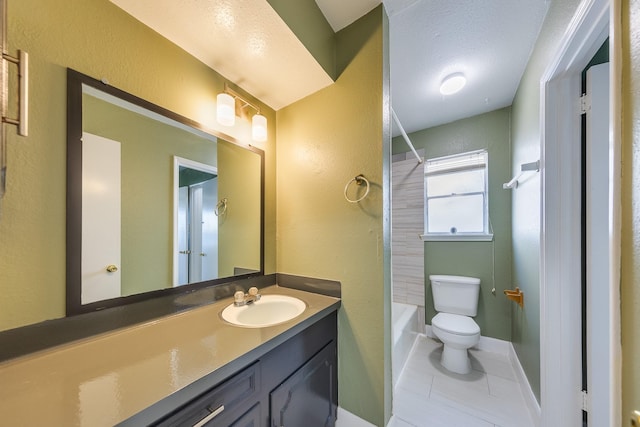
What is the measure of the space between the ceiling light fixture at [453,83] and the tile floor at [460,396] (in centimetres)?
244

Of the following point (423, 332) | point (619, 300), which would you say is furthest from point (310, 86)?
point (423, 332)

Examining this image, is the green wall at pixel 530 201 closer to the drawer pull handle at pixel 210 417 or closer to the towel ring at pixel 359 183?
the towel ring at pixel 359 183

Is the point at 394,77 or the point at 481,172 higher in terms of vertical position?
the point at 394,77

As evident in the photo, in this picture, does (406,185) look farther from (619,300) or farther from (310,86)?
(619,300)

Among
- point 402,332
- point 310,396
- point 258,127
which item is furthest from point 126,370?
point 402,332

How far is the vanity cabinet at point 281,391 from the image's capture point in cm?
65

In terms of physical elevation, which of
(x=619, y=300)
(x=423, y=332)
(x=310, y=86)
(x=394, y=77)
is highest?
(x=394, y=77)

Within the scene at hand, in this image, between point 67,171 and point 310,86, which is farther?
point 310,86

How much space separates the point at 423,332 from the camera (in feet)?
7.97

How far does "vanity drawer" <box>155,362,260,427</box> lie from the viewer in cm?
59

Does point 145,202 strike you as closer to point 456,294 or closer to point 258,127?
point 258,127

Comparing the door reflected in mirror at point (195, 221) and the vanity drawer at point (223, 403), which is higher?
the door reflected in mirror at point (195, 221)

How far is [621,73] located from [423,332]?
256 centimetres

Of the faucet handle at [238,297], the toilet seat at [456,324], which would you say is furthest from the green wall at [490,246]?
the faucet handle at [238,297]
